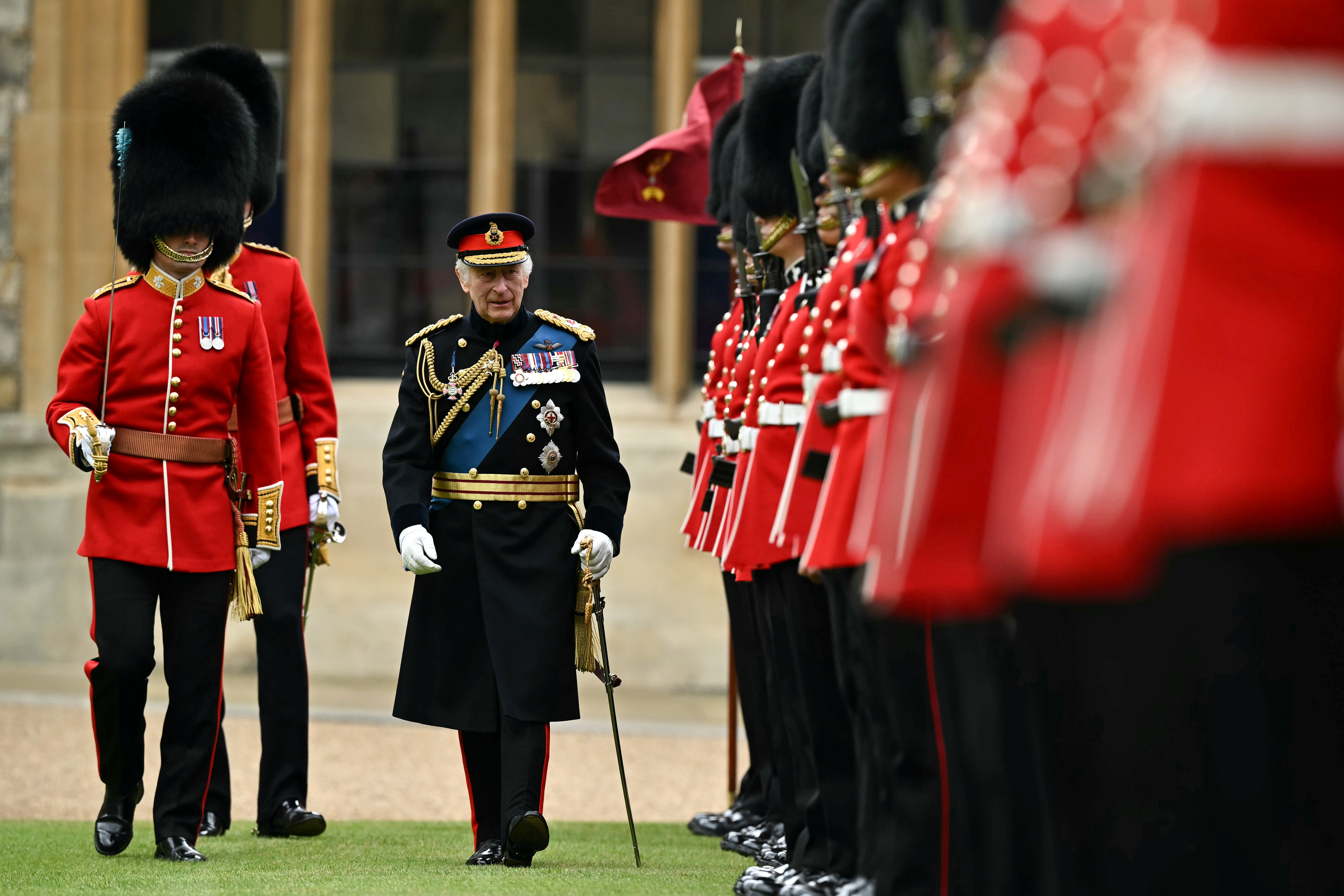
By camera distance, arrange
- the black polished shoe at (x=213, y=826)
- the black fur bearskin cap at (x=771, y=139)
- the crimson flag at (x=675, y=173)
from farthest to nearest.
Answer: the crimson flag at (x=675, y=173) < the black polished shoe at (x=213, y=826) < the black fur bearskin cap at (x=771, y=139)

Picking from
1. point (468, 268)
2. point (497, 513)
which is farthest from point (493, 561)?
point (468, 268)

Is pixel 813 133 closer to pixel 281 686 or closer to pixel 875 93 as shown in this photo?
pixel 875 93

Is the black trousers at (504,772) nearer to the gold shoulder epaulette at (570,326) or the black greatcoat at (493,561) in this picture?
the black greatcoat at (493,561)

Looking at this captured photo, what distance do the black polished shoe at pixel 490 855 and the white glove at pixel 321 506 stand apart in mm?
1430

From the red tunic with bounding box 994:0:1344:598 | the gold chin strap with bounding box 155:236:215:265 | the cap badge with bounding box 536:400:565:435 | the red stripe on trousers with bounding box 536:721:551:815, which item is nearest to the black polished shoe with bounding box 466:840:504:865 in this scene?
the red stripe on trousers with bounding box 536:721:551:815

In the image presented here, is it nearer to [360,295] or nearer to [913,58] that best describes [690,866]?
[913,58]

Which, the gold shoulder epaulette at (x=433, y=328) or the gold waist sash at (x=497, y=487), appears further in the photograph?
the gold shoulder epaulette at (x=433, y=328)

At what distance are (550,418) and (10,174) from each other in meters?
6.29

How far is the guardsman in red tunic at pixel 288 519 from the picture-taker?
Result: 18.9 ft

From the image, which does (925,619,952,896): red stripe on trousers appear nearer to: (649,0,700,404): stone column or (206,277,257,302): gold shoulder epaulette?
(206,277,257,302): gold shoulder epaulette

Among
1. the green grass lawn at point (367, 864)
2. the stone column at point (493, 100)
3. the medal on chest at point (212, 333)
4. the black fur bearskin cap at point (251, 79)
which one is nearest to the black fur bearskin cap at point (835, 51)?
the green grass lawn at point (367, 864)

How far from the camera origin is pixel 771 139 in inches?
206

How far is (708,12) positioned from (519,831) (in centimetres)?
686

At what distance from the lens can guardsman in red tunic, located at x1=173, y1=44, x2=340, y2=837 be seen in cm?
575
